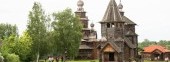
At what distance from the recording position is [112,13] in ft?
239

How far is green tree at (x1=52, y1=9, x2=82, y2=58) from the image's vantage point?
76.6 meters

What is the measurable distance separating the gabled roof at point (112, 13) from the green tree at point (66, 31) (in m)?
6.83

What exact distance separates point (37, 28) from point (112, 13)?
12.1 m

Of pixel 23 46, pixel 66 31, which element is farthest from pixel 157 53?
pixel 23 46

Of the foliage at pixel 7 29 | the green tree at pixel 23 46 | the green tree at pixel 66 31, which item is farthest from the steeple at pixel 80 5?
the green tree at pixel 23 46

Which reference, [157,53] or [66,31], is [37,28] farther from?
[157,53]

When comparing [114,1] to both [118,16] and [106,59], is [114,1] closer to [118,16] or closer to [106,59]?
[118,16]

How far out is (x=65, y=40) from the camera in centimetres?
7725

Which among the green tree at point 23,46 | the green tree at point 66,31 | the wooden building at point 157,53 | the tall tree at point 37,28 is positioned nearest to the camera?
the green tree at point 23,46

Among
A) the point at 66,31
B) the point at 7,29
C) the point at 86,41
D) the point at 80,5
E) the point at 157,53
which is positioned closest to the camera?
the point at 66,31

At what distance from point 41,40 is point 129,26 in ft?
65.2

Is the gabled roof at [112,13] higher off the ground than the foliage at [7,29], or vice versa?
the gabled roof at [112,13]

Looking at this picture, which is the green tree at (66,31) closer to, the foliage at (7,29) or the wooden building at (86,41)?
the wooden building at (86,41)

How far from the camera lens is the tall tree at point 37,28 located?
7138cm
